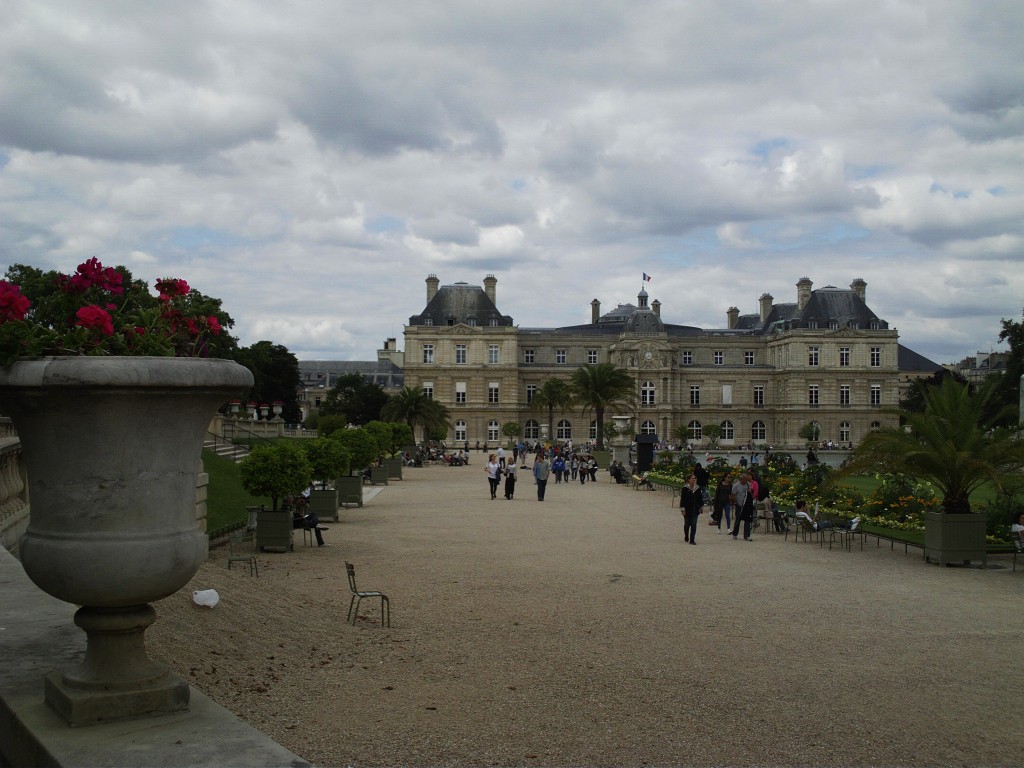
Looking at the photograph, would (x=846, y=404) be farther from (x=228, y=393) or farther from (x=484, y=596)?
(x=228, y=393)

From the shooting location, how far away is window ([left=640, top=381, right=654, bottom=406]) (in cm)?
8400

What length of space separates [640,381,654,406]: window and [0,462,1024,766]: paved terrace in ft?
225

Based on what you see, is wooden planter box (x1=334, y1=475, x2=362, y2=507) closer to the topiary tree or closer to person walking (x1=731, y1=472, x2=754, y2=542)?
the topiary tree

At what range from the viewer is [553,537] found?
1872 centimetres

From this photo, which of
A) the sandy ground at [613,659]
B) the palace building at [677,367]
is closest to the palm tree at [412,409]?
the palace building at [677,367]

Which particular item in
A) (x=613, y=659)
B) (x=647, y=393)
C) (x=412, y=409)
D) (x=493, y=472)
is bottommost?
(x=613, y=659)

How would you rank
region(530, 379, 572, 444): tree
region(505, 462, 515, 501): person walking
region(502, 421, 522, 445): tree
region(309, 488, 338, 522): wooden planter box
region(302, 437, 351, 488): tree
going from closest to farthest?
1. region(302, 437, 351, 488): tree
2. region(309, 488, 338, 522): wooden planter box
3. region(505, 462, 515, 501): person walking
4. region(530, 379, 572, 444): tree
5. region(502, 421, 522, 445): tree

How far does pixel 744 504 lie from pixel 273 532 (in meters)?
8.99

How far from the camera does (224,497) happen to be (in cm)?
2153

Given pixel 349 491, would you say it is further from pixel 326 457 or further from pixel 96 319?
pixel 96 319

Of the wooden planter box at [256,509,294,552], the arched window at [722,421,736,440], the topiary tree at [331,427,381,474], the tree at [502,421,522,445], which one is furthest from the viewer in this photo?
the arched window at [722,421,736,440]

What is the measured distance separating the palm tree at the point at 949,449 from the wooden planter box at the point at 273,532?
350 inches

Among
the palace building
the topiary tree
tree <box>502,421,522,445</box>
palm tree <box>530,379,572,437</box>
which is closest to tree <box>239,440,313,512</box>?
the topiary tree

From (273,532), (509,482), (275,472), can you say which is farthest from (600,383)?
(275,472)
